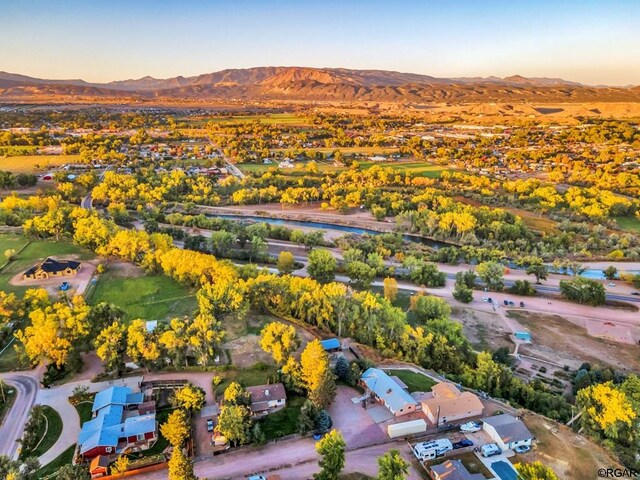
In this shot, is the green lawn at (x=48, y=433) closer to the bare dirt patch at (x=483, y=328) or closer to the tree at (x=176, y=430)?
the tree at (x=176, y=430)

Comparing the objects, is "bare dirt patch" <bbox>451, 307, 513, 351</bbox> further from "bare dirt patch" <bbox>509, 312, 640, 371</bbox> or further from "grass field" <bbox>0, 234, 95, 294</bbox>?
"grass field" <bbox>0, 234, 95, 294</bbox>

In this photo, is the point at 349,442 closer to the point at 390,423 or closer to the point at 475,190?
the point at 390,423

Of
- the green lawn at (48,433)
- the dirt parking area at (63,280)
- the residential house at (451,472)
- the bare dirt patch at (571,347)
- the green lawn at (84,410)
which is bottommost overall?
the bare dirt patch at (571,347)

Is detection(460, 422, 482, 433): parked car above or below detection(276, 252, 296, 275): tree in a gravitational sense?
below

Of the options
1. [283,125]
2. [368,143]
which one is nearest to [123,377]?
[368,143]

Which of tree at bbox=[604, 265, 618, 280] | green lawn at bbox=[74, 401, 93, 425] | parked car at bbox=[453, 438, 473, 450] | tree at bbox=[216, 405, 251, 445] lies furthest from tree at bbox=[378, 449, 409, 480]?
tree at bbox=[604, 265, 618, 280]

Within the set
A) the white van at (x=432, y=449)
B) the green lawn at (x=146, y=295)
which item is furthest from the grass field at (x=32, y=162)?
the white van at (x=432, y=449)

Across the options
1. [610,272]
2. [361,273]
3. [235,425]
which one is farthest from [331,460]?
[610,272]
